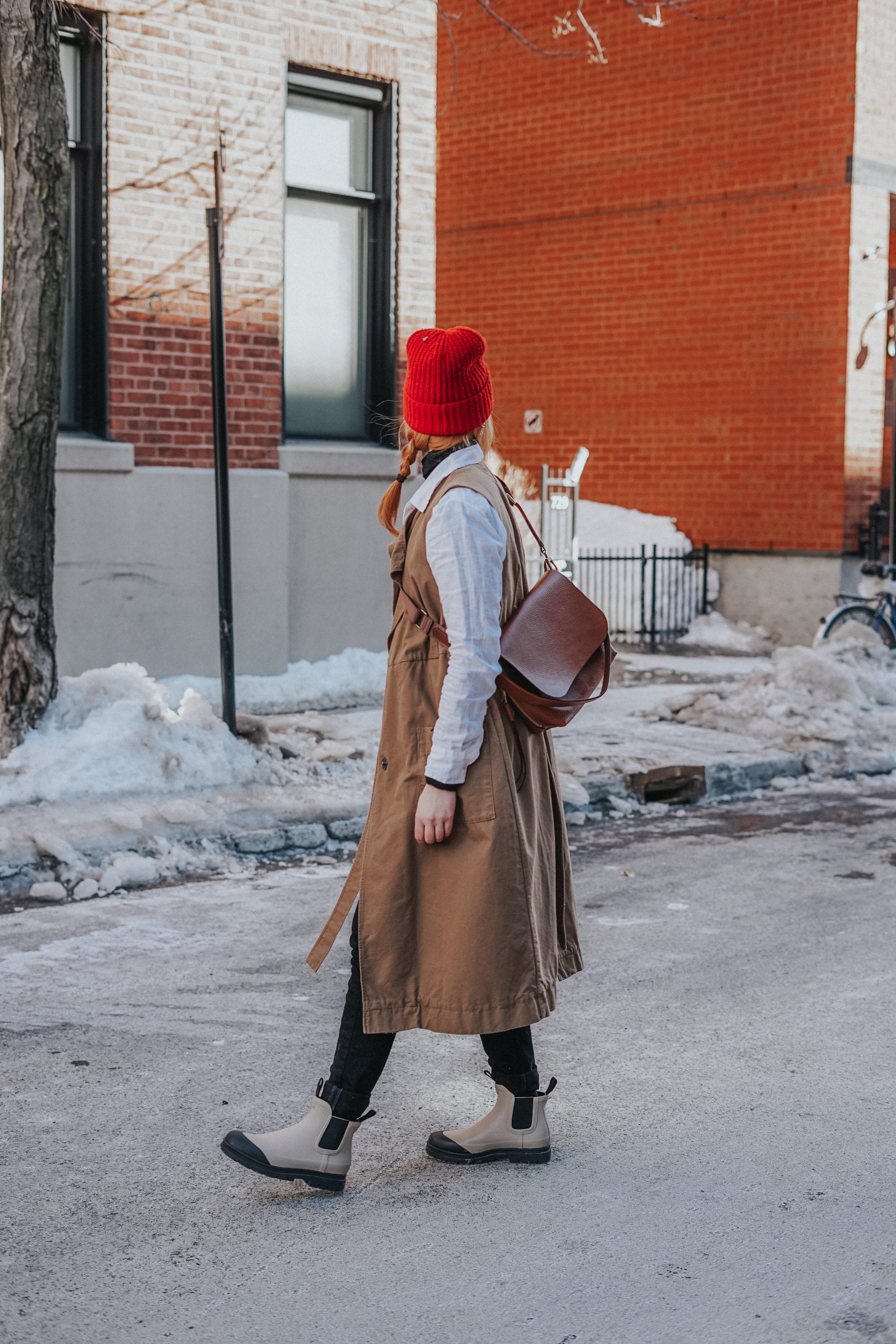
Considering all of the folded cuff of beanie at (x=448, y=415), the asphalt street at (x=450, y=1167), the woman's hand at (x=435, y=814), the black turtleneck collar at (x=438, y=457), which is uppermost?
the folded cuff of beanie at (x=448, y=415)

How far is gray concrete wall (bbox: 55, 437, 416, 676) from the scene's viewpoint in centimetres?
1079

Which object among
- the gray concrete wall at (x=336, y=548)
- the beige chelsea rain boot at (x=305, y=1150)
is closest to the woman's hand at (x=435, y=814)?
the beige chelsea rain boot at (x=305, y=1150)

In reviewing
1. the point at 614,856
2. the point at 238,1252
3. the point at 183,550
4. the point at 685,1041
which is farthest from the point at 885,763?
the point at 238,1252

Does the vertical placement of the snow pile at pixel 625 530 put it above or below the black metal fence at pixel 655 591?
above

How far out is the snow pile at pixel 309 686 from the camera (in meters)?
11.3

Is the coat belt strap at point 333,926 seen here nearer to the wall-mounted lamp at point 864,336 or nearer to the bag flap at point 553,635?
the bag flap at point 553,635

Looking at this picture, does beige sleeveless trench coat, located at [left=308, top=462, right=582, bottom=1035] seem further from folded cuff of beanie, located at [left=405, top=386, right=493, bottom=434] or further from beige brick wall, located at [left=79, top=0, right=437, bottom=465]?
beige brick wall, located at [left=79, top=0, right=437, bottom=465]

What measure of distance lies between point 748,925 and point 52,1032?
9.85 feet

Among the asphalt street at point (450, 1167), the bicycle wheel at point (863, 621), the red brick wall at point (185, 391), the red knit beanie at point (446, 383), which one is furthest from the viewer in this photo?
the bicycle wheel at point (863, 621)

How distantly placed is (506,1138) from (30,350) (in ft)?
18.7

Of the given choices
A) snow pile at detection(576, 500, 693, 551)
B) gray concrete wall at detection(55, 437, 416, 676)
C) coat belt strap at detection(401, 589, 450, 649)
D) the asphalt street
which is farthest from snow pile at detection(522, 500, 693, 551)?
coat belt strap at detection(401, 589, 450, 649)

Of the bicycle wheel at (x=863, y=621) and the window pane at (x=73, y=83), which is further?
the bicycle wheel at (x=863, y=621)

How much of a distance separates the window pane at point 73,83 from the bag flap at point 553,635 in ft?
26.8

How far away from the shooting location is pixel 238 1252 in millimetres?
3561
